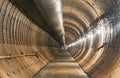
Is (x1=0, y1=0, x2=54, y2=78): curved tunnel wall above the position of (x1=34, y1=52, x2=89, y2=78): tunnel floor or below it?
above

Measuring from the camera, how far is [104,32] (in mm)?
12695

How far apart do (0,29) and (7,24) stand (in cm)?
80

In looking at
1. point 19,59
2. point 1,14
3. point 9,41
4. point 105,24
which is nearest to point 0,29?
point 1,14

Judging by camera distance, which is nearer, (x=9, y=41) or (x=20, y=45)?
(x=9, y=41)

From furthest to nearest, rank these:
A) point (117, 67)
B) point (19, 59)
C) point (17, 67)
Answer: point (19, 59) < point (17, 67) < point (117, 67)

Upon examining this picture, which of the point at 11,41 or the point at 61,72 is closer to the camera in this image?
the point at 11,41

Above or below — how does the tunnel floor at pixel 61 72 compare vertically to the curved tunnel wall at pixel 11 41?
below

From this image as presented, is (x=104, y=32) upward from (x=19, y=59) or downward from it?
downward

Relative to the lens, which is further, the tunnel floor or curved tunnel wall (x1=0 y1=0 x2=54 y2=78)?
the tunnel floor

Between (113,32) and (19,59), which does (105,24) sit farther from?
(19,59)

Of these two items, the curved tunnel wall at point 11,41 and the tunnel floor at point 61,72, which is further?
the tunnel floor at point 61,72

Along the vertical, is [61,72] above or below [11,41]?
below

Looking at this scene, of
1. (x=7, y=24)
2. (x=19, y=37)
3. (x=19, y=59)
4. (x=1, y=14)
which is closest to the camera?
(x=1, y=14)

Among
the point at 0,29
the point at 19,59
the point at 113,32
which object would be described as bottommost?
the point at 113,32
